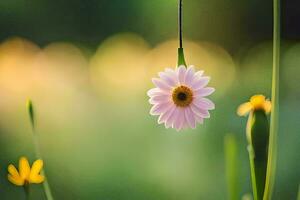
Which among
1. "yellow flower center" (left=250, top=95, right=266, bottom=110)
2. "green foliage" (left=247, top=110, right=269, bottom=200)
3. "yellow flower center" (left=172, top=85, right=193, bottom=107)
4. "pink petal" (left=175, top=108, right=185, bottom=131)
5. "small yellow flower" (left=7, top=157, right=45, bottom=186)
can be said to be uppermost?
"yellow flower center" (left=172, top=85, right=193, bottom=107)

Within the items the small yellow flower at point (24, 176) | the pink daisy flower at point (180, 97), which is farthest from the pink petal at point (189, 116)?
the small yellow flower at point (24, 176)

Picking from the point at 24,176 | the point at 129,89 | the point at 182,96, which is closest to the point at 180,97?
the point at 182,96

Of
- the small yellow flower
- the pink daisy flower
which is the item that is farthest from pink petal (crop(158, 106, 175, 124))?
the small yellow flower

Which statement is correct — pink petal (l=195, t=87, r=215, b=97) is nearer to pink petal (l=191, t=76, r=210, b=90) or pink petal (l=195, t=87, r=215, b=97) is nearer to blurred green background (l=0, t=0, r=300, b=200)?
pink petal (l=191, t=76, r=210, b=90)

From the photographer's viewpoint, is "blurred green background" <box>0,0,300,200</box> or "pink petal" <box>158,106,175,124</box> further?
"blurred green background" <box>0,0,300,200</box>

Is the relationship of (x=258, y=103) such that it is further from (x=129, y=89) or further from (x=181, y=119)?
(x=129, y=89)

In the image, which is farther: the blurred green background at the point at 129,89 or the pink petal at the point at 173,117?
the blurred green background at the point at 129,89

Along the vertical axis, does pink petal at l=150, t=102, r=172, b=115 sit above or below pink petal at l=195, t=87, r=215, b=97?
below

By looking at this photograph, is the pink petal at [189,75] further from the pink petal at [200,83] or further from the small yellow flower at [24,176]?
the small yellow flower at [24,176]
